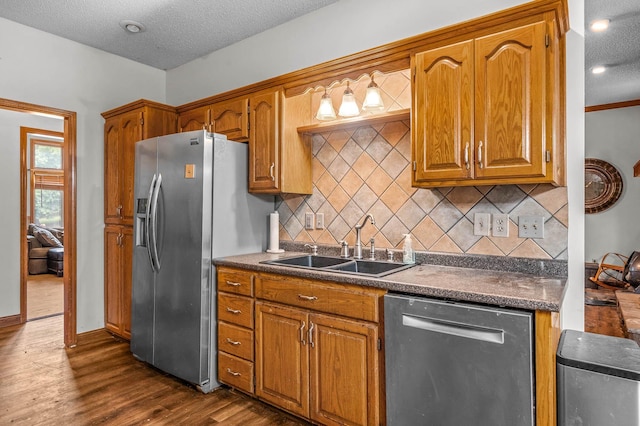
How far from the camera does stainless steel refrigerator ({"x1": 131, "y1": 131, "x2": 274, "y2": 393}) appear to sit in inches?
98.0

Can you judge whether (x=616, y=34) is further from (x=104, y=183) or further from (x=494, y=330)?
(x=104, y=183)

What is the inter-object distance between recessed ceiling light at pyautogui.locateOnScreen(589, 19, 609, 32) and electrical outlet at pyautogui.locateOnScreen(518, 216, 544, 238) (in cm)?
205

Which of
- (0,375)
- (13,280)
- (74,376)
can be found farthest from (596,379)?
(13,280)

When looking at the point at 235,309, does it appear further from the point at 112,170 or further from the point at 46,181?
the point at 46,181

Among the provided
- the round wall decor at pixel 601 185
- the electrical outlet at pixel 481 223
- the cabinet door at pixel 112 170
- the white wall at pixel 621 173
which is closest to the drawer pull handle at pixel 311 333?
the electrical outlet at pixel 481 223

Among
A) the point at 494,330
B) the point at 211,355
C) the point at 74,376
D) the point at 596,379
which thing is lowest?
the point at 74,376

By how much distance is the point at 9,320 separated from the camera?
391 centimetres

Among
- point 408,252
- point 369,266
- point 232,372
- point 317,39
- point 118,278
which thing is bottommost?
point 232,372

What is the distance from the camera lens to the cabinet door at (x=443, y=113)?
6.15 feet

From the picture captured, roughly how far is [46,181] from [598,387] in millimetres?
9380

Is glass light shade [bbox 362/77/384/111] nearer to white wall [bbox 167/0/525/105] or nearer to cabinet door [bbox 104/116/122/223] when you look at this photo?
white wall [bbox 167/0/525/105]

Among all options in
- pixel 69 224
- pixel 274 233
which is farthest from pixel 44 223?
pixel 274 233

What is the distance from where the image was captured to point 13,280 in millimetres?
4012

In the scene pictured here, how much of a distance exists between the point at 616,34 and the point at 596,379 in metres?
3.12
